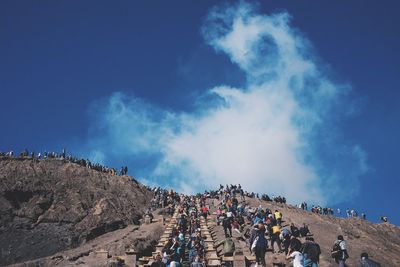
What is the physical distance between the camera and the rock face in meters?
46.4

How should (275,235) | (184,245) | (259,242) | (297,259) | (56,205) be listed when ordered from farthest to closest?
1. (56,205)
2. (275,235)
3. (184,245)
4. (259,242)
5. (297,259)

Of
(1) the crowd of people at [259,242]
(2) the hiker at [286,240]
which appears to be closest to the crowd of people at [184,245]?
(1) the crowd of people at [259,242]

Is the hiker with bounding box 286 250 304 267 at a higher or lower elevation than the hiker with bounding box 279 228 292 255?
lower

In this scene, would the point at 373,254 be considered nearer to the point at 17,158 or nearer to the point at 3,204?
the point at 3,204

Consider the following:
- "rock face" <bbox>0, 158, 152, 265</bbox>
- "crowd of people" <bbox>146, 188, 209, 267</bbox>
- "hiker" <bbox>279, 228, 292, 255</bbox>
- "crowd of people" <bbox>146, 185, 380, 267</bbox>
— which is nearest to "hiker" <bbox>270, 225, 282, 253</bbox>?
"crowd of people" <bbox>146, 185, 380, 267</bbox>

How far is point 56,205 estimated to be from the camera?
2041 inches

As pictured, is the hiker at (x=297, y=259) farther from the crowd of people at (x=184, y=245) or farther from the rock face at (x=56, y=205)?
the rock face at (x=56, y=205)

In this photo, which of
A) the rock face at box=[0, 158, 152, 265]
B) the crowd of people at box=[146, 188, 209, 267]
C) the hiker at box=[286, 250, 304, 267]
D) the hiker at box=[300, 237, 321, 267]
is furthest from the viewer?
the rock face at box=[0, 158, 152, 265]

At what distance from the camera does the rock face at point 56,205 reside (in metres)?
46.4

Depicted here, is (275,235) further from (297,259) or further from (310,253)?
(297,259)

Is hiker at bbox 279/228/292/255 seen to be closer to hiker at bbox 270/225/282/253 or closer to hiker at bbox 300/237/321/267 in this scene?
hiker at bbox 270/225/282/253

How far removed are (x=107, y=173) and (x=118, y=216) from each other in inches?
546

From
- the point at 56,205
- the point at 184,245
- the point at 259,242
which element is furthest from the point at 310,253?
the point at 56,205

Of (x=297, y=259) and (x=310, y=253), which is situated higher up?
(x=310, y=253)
